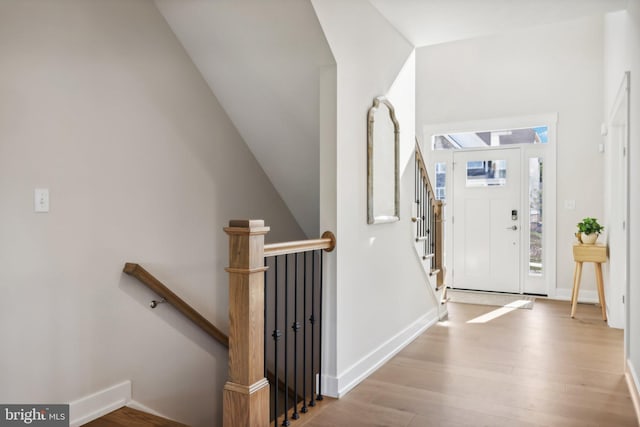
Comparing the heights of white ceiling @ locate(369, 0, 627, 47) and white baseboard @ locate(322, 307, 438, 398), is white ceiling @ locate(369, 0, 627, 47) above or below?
above

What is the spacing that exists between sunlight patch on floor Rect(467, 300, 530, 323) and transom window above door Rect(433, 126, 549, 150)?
196 cm

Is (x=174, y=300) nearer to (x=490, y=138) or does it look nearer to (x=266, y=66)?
(x=266, y=66)

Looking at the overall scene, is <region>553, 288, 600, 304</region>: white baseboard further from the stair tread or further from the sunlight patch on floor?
the stair tread

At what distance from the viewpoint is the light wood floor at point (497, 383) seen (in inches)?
96.0

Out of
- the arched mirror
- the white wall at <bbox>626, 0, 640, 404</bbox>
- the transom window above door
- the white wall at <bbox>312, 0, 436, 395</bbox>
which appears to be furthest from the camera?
the transom window above door

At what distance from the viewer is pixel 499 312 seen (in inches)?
193

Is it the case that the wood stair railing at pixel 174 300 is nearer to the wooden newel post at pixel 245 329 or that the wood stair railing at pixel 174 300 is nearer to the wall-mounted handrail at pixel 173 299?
the wall-mounted handrail at pixel 173 299

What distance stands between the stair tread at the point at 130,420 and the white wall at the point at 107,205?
0.16 m

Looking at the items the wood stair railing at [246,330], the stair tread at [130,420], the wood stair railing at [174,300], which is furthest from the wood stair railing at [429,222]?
the stair tread at [130,420]

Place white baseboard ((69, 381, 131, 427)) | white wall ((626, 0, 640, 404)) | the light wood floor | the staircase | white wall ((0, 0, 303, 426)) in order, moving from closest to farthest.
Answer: white wall ((0, 0, 303, 426)) < white baseboard ((69, 381, 131, 427)) < the light wood floor < white wall ((626, 0, 640, 404)) < the staircase

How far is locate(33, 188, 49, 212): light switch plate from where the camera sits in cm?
219

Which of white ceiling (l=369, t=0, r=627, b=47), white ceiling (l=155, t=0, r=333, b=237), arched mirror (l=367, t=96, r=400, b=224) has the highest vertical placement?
white ceiling (l=369, t=0, r=627, b=47)

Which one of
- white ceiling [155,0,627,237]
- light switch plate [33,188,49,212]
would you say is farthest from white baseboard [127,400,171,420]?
white ceiling [155,0,627,237]

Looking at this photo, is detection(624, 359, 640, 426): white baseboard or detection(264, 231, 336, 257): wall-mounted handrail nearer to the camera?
detection(264, 231, 336, 257): wall-mounted handrail
